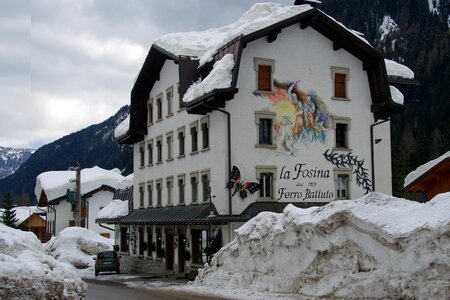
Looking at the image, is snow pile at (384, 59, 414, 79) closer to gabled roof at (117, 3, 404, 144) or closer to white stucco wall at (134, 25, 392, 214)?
white stucco wall at (134, 25, 392, 214)

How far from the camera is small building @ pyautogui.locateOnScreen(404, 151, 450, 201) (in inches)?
920

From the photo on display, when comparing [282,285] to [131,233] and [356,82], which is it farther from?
[131,233]

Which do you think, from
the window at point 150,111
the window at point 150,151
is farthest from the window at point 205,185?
the window at point 150,111

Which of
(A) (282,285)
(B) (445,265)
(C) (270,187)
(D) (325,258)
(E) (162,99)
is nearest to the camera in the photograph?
(B) (445,265)

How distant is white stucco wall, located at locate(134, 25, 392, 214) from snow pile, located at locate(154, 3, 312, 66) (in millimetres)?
Answer: 841

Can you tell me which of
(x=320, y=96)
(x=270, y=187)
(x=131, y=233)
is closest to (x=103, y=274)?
(x=131, y=233)

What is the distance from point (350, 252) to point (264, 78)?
53.5 feet

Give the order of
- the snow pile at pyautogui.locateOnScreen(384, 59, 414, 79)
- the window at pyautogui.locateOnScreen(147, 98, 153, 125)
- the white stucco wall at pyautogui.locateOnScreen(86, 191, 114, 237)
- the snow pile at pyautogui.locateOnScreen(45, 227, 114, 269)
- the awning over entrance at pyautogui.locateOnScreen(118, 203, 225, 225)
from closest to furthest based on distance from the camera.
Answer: the awning over entrance at pyautogui.locateOnScreen(118, 203, 225, 225) → the snow pile at pyautogui.locateOnScreen(384, 59, 414, 79) → the window at pyautogui.locateOnScreen(147, 98, 153, 125) → the snow pile at pyautogui.locateOnScreen(45, 227, 114, 269) → the white stucco wall at pyautogui.locateOnScreen(86, 191, 114, 237)

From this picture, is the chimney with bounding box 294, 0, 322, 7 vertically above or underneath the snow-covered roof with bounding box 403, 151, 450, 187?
above

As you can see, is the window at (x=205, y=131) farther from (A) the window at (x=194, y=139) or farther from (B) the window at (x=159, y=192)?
(B) the window at (x=159, y=192)

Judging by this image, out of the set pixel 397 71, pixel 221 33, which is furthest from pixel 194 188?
pixel 397 71

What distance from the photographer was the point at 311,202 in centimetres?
3362

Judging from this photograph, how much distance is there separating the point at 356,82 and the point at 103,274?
19.7 metres

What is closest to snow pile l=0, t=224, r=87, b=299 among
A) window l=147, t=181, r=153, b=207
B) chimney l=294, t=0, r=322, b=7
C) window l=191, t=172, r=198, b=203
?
window l=191, t=172, r=198, b=203
